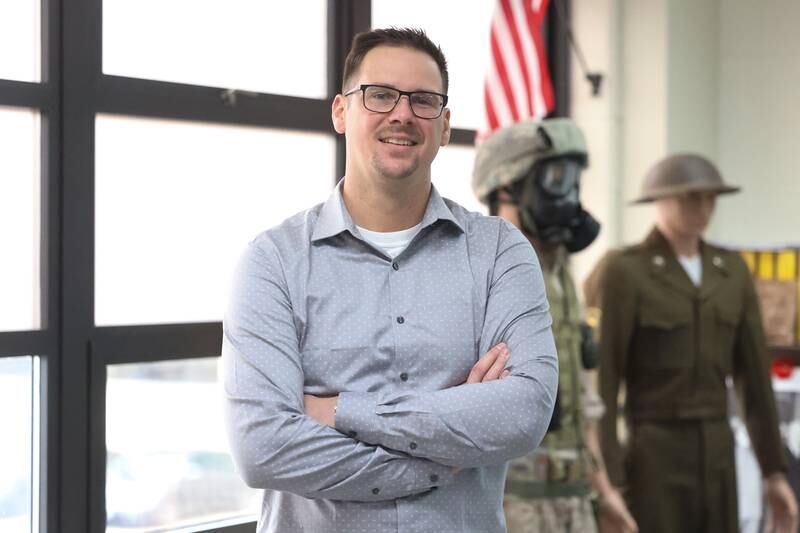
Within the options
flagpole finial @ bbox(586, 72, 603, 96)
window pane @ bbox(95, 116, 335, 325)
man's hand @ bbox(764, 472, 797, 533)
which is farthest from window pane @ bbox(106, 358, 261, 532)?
flagpole finial @ bbox(586, 72, 603, 96)

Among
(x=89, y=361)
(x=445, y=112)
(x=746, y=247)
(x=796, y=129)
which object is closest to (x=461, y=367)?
(x=445, y=112)

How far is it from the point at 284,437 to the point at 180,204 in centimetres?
118

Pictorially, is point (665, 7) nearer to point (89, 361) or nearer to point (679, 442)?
point (679, 442)

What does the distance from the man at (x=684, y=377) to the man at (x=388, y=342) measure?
1386 millimetres

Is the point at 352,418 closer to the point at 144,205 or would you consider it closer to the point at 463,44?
the point at 144,205

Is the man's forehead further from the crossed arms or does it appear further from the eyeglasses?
the crossed arms

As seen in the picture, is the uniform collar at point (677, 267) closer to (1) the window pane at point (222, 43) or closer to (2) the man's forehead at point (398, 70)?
(1) the window pane at point (222, 43)

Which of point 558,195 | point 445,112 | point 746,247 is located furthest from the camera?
point 746,247

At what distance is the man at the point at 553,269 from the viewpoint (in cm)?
282

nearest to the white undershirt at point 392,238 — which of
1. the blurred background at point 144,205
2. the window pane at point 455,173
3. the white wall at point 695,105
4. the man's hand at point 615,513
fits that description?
the blurred background at point 144,205

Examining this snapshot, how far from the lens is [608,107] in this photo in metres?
4.24

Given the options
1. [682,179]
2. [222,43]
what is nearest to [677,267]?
[682,179]

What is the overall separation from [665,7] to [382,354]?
109 inches

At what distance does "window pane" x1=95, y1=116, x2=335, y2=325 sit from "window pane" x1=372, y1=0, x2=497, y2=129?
0.82 m
